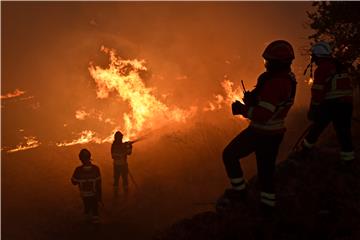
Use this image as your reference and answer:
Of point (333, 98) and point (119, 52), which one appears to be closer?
point (333, 98)

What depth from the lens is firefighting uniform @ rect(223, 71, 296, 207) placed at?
509cm

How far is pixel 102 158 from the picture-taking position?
52.2 feet

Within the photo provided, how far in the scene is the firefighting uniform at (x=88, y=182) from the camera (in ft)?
32.3

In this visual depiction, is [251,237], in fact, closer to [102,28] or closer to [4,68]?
[4,68]

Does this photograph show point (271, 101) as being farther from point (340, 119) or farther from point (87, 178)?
point (87, 178)

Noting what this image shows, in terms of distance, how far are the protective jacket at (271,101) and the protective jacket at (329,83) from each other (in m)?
1.23

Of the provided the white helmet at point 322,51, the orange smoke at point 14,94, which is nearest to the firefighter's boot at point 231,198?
the white helmet at point 322,51

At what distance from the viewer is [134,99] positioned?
20438 millimetres

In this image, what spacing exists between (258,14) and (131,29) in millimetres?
11446

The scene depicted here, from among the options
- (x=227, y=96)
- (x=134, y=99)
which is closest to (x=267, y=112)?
(x=134, y=99)

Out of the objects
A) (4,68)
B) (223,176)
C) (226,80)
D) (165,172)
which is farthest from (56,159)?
(226,80)

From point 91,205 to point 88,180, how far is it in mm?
769

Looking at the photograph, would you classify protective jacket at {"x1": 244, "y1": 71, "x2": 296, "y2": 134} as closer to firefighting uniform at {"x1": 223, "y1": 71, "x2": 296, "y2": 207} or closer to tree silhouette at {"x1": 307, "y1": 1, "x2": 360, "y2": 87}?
firefighting uniform at {"x1": 223, "y1": 71, "x2": 296, "y2": 207}

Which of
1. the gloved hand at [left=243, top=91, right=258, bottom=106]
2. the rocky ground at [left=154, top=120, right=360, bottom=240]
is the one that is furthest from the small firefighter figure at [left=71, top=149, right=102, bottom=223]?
the gloved hand at [left=243, top=91, right=258, bottom=106]
